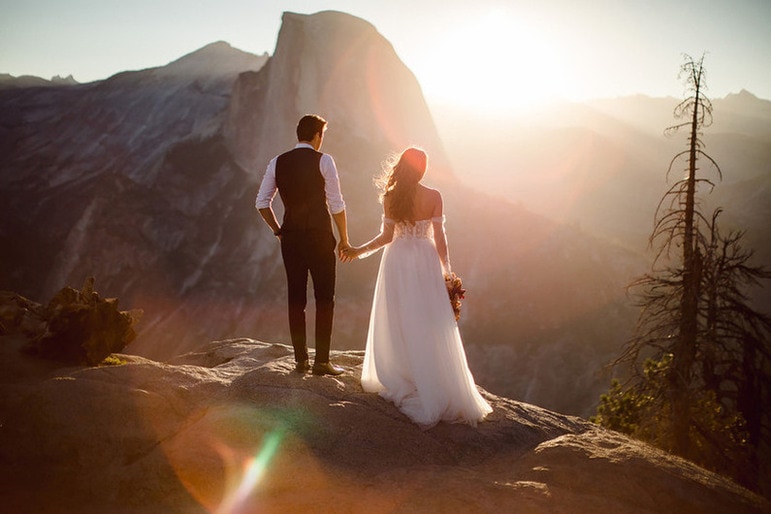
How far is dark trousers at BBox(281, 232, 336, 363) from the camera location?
526 centimetres

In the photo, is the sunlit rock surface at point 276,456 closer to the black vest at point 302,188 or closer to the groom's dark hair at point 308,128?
the black vest at point 302,188

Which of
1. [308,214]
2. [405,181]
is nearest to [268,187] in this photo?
[308,214]

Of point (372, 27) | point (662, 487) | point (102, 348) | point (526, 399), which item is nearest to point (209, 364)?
→ point (102, 348)

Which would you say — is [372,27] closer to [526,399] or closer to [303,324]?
[526,399]

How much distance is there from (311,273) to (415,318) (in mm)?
1163

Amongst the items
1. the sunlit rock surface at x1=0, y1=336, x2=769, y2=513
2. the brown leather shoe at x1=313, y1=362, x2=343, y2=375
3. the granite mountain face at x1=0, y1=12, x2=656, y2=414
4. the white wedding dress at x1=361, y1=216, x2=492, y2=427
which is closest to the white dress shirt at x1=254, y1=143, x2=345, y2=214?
the white wedding dress at x1=361, y1=216, x2=492, y2=427

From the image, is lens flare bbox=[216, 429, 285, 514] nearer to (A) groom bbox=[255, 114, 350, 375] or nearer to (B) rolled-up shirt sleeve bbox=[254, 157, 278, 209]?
(A) groom bbox=[255, 114, 350, 375]

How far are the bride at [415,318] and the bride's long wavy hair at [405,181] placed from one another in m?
0.01

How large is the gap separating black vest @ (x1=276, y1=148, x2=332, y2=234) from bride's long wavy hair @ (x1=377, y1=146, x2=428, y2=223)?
752 millimetres

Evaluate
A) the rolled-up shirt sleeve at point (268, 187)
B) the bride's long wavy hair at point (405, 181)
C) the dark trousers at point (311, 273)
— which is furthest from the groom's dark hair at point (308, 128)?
the dark trousers at point (311, 273)

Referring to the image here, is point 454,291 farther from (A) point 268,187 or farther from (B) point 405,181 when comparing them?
(A) point 268,187

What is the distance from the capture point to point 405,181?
17.0ft

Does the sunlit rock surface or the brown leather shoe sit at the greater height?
the brown leather shoe

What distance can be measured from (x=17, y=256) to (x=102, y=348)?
37.7 metres
